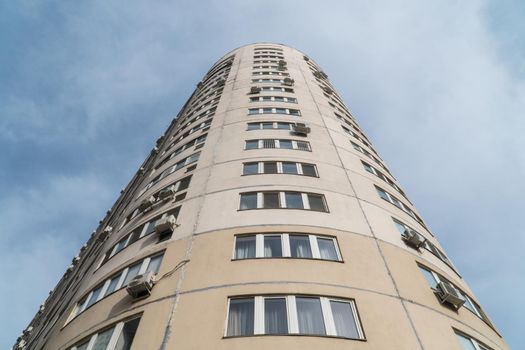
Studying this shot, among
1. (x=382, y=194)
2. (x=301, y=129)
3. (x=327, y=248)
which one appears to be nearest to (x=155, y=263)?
(x=327, y=248)

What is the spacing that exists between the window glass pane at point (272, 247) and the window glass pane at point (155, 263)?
364cm

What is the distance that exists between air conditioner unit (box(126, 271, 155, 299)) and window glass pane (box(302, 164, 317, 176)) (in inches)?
317

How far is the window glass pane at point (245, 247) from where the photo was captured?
11.9m

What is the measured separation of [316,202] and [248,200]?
260 centimetres

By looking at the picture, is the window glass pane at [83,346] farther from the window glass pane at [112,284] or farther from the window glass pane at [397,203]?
the window glass pane at [397,203]

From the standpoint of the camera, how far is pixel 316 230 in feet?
42.1

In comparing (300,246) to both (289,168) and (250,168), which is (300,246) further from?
(250,168)

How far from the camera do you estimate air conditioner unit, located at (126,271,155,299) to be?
11211mm

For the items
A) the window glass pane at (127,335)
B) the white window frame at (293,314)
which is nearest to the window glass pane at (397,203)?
the white window frame at (293,314)

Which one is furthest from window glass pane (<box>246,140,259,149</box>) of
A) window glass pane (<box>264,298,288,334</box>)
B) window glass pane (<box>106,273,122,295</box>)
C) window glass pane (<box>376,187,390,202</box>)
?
window glass pane (<box>264,298,288,334</box>)

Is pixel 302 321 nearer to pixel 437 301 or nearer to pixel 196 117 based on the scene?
pixel 437 301

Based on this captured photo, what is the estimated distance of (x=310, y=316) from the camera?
961cm

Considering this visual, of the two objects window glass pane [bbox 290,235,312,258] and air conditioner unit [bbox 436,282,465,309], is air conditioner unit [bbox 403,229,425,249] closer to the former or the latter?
air conditioner unit [bbox 436,282,465,309]

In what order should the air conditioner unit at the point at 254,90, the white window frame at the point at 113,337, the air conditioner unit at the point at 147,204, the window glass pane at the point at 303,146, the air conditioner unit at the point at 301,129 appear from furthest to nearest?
the air conditioner unit at the point at 254,90 → the air conditioner unit at the point at 301,129 → the window glass pane at the point at 303,146 → the air conditioner unit at the point at 147,204 → the white window frame at the point at 113,337
